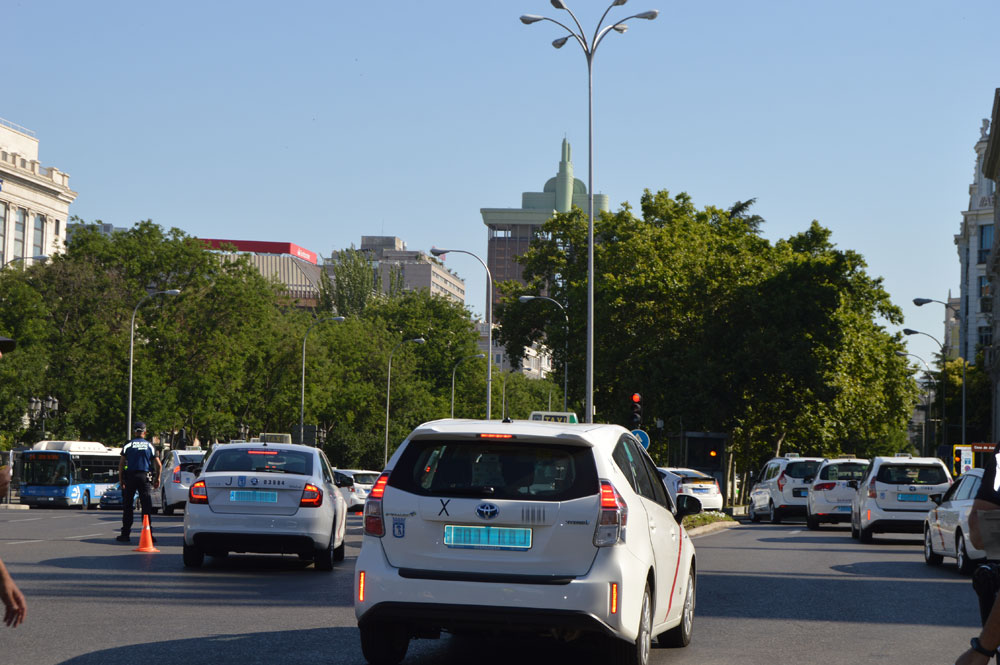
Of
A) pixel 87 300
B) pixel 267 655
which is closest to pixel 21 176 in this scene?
pixel 87 300

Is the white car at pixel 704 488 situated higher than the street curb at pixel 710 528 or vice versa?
the white car at pixel 704 488

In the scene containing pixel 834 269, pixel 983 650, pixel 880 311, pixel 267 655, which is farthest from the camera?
pixel 880 311

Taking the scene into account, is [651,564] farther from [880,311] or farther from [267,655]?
[880,311]

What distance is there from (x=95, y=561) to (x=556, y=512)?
1101cm

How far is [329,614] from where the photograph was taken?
42.1ft

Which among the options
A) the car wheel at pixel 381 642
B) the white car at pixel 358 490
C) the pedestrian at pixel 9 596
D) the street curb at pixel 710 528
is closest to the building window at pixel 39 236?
the white car at pixel 358 490

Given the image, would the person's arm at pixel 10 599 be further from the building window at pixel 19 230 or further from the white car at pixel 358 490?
the building window at pixel 19 230

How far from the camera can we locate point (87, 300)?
213 feet

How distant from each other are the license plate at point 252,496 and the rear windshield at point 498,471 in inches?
333

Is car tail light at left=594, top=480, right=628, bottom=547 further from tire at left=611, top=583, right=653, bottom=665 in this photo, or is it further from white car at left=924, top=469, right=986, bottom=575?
white car at left=924, top=469, right=986, bottom=575

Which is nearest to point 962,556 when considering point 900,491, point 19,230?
point 900,491

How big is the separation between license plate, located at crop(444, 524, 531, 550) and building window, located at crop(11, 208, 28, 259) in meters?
94.9

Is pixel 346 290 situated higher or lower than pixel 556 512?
higher

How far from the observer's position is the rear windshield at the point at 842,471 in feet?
112
